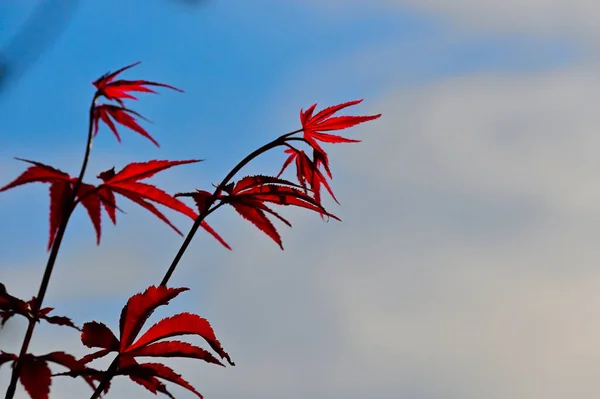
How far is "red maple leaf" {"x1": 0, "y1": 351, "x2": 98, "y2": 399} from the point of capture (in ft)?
7.57

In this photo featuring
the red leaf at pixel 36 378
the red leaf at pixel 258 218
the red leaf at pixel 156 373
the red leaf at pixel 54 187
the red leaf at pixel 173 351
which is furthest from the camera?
the red leaf at pixel 258 218

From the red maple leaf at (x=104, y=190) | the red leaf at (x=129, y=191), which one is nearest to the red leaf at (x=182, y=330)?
the red maple leaf at (x=104, y=190)

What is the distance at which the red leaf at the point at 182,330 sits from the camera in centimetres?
275

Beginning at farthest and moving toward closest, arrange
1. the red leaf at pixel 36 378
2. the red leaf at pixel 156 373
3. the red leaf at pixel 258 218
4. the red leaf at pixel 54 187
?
the red leaf at pixel 258 218 → the red leaf at pixel 156 373 → the red leaf at pixel 54 187 → the red leaf at pixel 36 378

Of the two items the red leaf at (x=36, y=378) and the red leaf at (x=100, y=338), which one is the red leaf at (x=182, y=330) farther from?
the red leaf at (x=36, y=378)

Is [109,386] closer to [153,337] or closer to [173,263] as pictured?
[153,337]

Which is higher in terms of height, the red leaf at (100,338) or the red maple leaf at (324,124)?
the red maple leaf at (324,124)

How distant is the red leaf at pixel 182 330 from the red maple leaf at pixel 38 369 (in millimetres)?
439

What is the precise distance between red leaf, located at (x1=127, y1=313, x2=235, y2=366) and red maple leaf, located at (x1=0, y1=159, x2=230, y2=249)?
0.31m

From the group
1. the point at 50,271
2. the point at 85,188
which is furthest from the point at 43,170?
the point at 50,271

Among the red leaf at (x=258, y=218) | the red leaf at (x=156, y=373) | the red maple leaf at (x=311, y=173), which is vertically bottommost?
the red leaf at (x=156, y=373)

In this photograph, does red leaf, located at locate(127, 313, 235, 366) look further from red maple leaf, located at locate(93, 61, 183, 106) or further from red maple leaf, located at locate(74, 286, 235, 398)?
red maple leaf, located at locate(93, 61, 183, 106)

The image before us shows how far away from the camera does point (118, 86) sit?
2.61 metres

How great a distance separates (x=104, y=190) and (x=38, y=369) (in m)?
0.66
